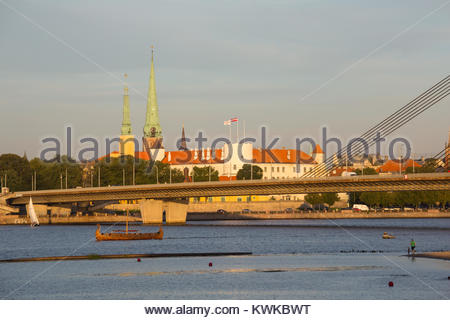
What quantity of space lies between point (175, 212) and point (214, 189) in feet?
75.2

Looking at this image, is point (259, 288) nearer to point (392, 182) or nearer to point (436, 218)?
point (392, 182)

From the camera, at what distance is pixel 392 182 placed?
351ft

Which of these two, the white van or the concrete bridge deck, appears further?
the white van

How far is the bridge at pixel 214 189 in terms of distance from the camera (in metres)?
106

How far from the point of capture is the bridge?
106 meters

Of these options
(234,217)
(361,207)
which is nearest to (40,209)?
(234,217)

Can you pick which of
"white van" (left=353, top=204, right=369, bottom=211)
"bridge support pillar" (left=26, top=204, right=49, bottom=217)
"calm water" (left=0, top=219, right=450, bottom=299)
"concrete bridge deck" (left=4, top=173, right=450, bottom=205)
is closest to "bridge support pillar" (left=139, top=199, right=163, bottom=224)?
"concrete bridge deck" (left=4, top=173, right=450, bottom=205)

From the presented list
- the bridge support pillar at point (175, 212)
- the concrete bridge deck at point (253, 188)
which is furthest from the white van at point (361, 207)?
the concrete bridge deck at point (253, 188)

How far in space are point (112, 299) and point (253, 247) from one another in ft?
134

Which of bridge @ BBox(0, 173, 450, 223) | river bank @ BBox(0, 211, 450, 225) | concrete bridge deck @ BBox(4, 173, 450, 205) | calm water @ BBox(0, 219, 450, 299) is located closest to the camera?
calm water @ BBox(0, 219, 450, 299)

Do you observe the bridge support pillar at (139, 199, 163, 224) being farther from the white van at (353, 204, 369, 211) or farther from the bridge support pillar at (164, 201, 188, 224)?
the white van at (353, 204, 369, 211)

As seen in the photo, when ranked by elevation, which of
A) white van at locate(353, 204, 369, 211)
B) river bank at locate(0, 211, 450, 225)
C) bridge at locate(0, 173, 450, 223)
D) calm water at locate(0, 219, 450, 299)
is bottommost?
calm water at locate(0, 219, 450, 299)

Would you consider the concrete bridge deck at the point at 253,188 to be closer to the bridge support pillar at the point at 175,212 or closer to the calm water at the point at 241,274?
the bridge support pillar at the point at 175,212
